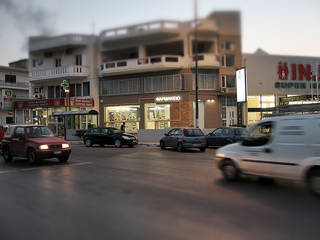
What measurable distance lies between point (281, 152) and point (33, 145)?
9.50m

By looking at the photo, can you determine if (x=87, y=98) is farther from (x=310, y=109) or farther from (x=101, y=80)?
(x=310, y=109)

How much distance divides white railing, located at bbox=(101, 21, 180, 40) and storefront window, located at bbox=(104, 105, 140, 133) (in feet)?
24.5

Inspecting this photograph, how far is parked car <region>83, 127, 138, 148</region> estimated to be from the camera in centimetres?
2194

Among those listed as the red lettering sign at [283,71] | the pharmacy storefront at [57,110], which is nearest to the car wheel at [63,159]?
the pharmacy storefront at [57,110]

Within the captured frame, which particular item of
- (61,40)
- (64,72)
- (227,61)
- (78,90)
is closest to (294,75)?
(227,61)

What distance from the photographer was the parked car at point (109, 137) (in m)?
21.9

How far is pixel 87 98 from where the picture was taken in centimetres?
3466

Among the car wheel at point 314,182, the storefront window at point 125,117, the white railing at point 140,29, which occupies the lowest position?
the car wheel at point 314,182

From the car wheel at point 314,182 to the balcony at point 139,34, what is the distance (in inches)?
732

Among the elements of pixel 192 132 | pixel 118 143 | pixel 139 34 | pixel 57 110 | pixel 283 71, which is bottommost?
pixel 118 143

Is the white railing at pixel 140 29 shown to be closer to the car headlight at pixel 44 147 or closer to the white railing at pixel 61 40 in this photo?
the white railing at pixel 61 40

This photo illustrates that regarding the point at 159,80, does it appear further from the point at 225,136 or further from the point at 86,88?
the point at 225,136

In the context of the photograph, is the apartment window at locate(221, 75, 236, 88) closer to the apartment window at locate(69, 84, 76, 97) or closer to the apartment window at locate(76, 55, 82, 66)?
the apartment window at locate(76, 55, 82, 66)

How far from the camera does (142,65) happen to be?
30625 mm
